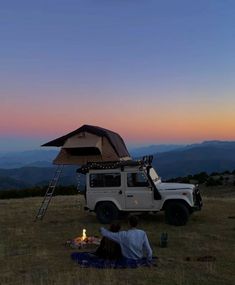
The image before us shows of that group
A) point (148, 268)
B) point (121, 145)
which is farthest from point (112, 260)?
point (121, 145)

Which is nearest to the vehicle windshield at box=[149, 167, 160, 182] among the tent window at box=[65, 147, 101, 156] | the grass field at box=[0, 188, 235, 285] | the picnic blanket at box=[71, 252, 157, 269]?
the grass field at box=[0, 188, 235, 285]

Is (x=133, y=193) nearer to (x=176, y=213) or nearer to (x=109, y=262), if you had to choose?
(x=176, y=213)

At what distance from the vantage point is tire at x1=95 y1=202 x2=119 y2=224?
60.6ft

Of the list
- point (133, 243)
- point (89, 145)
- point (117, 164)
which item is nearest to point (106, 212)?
point (117, 164)

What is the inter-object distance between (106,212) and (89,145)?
3306 mm

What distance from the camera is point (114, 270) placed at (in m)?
11.2

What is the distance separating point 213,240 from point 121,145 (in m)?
8.86

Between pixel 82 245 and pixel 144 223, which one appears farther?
pixel 144 223

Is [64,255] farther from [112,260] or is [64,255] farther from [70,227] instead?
[70,227]

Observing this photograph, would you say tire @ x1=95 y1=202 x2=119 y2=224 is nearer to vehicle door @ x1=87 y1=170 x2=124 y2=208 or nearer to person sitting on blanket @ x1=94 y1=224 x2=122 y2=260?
vehicle door @ x1=87 y1=170 x2=124 y2=208

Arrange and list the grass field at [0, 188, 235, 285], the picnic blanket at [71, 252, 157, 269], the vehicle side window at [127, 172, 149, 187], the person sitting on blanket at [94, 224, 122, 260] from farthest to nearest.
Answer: the vehicle side window at [127, 172, 149, 187], the person sitting on blanket at [94, 224, 122, 260], the picnic blanket at [71, 252, 157, 269], the grass field at [0, 188, 235, 285]

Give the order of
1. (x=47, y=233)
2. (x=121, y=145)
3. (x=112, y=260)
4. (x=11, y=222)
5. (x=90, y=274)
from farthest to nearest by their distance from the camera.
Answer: (x=121, y=145), (x=11, y=222), (x=47, y=233), (x=112, y=260), (x=90, y=274)

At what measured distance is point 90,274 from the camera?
1087 centimetres

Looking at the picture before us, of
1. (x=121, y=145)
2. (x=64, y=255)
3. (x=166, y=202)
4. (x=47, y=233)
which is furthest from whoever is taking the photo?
(x=121, y=145)
